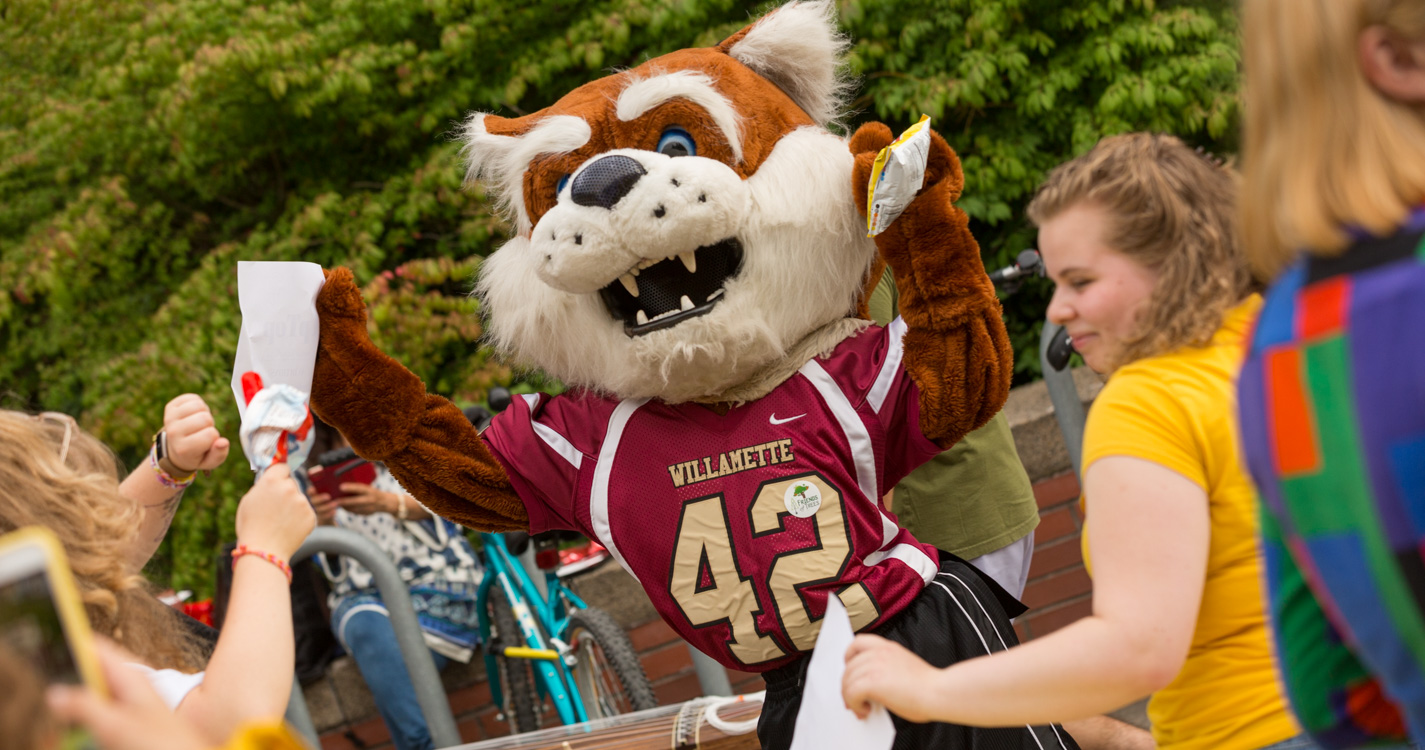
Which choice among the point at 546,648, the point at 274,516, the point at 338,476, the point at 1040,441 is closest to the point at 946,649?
the point at 274,516

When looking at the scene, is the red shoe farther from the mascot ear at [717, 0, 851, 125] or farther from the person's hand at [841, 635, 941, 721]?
the person's hand at [841, 635, 941, 721]

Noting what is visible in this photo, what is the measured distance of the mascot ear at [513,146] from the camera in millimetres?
2129

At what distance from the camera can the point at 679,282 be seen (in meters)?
2.06

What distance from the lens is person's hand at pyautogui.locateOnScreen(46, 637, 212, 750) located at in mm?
775

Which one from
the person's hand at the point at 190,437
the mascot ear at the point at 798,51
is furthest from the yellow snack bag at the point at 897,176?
the person's hand at the point at 190,437

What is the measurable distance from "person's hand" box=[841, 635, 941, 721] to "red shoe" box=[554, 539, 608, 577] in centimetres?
256

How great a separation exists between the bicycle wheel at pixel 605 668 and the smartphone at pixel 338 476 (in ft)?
2.74

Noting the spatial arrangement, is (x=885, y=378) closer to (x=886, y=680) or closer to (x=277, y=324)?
(x=886, y=680)

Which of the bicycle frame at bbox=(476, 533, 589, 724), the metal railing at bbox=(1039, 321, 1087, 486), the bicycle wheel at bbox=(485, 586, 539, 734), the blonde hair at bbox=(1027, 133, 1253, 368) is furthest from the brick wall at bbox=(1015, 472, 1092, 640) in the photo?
the blonde hair at bbox=(1027, 133, 1253, 368)

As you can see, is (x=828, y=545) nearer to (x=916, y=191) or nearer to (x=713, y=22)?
(x=916, y=191)

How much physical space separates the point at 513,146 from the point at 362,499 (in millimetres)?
1789

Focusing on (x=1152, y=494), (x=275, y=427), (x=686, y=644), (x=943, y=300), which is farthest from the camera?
(x=686, y=644)

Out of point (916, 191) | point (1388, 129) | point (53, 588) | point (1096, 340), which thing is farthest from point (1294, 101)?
point (53, 588)

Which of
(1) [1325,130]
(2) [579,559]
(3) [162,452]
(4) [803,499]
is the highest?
(1) [1325,130]
